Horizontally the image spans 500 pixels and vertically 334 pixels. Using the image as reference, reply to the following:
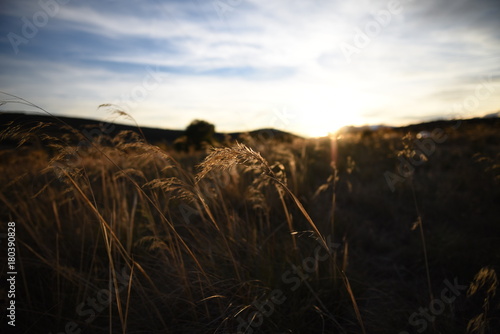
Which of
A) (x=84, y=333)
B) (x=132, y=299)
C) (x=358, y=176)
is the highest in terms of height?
(x=358, y=176)

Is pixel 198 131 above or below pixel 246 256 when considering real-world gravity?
above

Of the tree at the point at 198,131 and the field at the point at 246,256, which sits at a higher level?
the tree at the point at 198,131

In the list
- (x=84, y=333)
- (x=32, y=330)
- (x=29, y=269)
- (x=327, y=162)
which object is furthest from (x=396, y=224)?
(x=29, y=269)

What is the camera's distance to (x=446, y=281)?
2.27m

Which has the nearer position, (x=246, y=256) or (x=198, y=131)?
(x=246, y=256)

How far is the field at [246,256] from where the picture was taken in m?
1.52

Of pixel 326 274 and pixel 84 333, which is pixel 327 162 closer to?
pixel 326 274

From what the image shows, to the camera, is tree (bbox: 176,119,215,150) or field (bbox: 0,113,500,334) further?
tree (bbox: 176,119,215,150)

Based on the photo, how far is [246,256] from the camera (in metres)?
2.29

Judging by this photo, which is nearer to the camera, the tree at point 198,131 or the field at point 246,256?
the field at point 246,256

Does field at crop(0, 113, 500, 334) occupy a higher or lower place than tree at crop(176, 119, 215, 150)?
lower

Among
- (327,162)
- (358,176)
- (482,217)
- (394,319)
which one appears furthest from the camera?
(327,162)

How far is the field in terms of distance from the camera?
1.52 metres

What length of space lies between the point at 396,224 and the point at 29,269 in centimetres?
413
